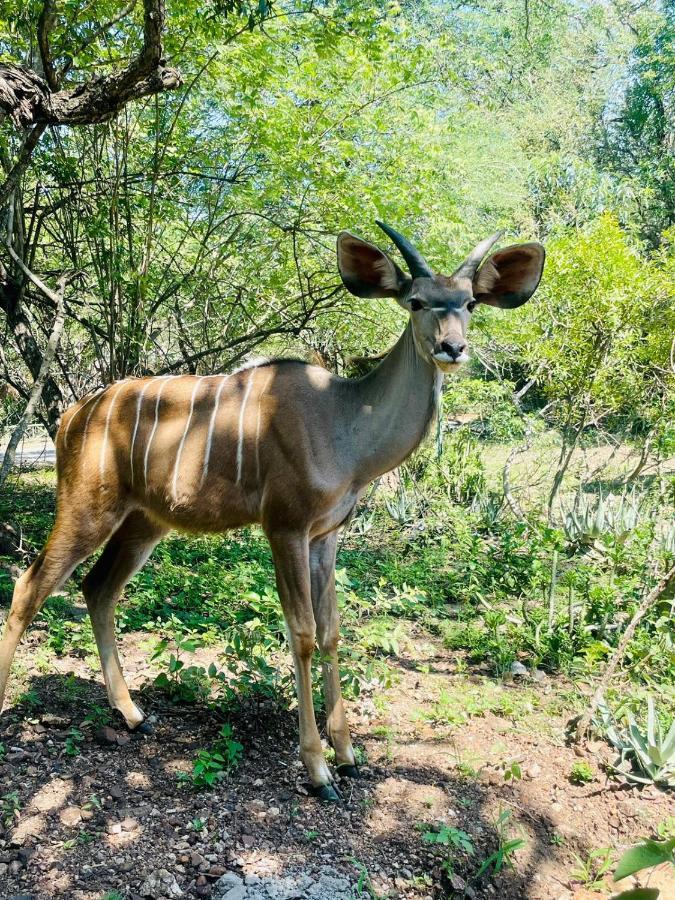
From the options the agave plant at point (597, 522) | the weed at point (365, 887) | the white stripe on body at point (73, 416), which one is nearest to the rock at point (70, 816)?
the weed at point (365, 887)

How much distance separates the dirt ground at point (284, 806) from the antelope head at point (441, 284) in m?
1.66

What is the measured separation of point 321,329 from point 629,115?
622 inches

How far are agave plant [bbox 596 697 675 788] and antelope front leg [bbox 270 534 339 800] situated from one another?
47.7 inches

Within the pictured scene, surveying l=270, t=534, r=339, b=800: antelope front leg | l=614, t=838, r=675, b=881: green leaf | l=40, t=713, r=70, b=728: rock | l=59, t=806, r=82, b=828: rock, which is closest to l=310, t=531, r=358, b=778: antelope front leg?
l=270, t=534, r=339, b=800: antelope front leg

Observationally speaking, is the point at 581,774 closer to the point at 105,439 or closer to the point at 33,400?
the point at 105,439

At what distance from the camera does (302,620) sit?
294cm

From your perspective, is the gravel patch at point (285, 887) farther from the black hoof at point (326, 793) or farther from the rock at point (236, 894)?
the black hoof at point (326, 793)

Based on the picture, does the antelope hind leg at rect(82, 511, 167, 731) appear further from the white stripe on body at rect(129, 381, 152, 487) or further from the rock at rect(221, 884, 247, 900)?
the rock at rect(221, 884, 247, 900)

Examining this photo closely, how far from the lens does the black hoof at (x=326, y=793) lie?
289cm

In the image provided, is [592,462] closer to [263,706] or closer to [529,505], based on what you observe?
[529,505]

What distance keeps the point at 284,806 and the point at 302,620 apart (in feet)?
2.17

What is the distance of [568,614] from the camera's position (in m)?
4.59

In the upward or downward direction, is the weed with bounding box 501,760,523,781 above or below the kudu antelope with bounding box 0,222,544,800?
below

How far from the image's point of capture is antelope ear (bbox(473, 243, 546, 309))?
9.98ft
